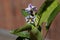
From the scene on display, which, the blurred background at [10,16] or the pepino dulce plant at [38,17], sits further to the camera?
the blurred background at [10,16]

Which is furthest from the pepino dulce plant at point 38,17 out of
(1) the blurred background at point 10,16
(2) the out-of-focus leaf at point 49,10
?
(1) the blurred background at point 10,16

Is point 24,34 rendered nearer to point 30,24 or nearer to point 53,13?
point 30,24

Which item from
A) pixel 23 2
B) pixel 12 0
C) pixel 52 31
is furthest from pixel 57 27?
pixel 12 0

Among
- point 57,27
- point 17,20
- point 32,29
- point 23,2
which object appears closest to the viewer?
point 32,29

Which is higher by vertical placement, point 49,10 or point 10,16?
point 10,16

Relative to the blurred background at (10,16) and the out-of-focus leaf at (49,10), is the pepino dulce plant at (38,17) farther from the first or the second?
the blurred background at (10,16)

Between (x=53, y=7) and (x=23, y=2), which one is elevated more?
(x=23, y=2)

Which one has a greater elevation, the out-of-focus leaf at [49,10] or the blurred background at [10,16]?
the blurred background at [10,16]

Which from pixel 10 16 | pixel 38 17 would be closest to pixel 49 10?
pixel 38 17

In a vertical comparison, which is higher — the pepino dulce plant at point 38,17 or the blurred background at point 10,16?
the blurred background at point 10,16

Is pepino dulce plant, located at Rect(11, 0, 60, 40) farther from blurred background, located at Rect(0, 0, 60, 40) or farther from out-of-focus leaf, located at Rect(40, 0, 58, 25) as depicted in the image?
blurred background, located at Rect(0, 0, 60, 40)

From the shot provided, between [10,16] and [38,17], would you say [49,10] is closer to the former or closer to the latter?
[38,17]
